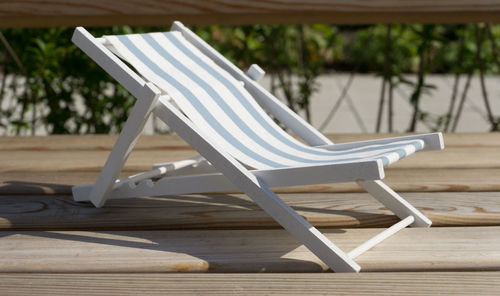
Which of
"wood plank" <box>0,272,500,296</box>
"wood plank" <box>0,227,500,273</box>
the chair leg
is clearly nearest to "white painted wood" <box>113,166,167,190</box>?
"wood plank" <box>0,227,500,273</box>

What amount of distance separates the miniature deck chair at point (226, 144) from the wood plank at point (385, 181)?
21 cm

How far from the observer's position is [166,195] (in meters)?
2.38

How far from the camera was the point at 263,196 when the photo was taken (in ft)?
6.14

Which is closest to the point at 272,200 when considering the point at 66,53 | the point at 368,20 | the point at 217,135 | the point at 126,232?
the point at 217,135

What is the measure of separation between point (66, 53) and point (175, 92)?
187 centimetres

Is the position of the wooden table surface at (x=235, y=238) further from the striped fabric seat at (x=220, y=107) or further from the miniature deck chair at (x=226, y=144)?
the striped fabric seat at (x=220, y=107)

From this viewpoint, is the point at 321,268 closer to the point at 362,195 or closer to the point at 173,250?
the point at 173,250

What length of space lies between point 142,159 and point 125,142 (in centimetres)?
80

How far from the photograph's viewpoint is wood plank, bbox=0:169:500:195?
2.44 m

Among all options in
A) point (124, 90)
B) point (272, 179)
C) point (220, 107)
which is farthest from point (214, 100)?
point (124, 90)

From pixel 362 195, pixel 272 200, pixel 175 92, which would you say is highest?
pixel 175 92

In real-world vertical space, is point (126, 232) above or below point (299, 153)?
below

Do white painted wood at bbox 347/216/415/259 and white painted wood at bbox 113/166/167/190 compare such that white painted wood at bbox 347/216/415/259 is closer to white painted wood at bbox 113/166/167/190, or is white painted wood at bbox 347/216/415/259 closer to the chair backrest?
the chair backrest

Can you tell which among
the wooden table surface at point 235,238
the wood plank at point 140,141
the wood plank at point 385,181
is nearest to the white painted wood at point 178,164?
the wooden table surface at point 235,238
